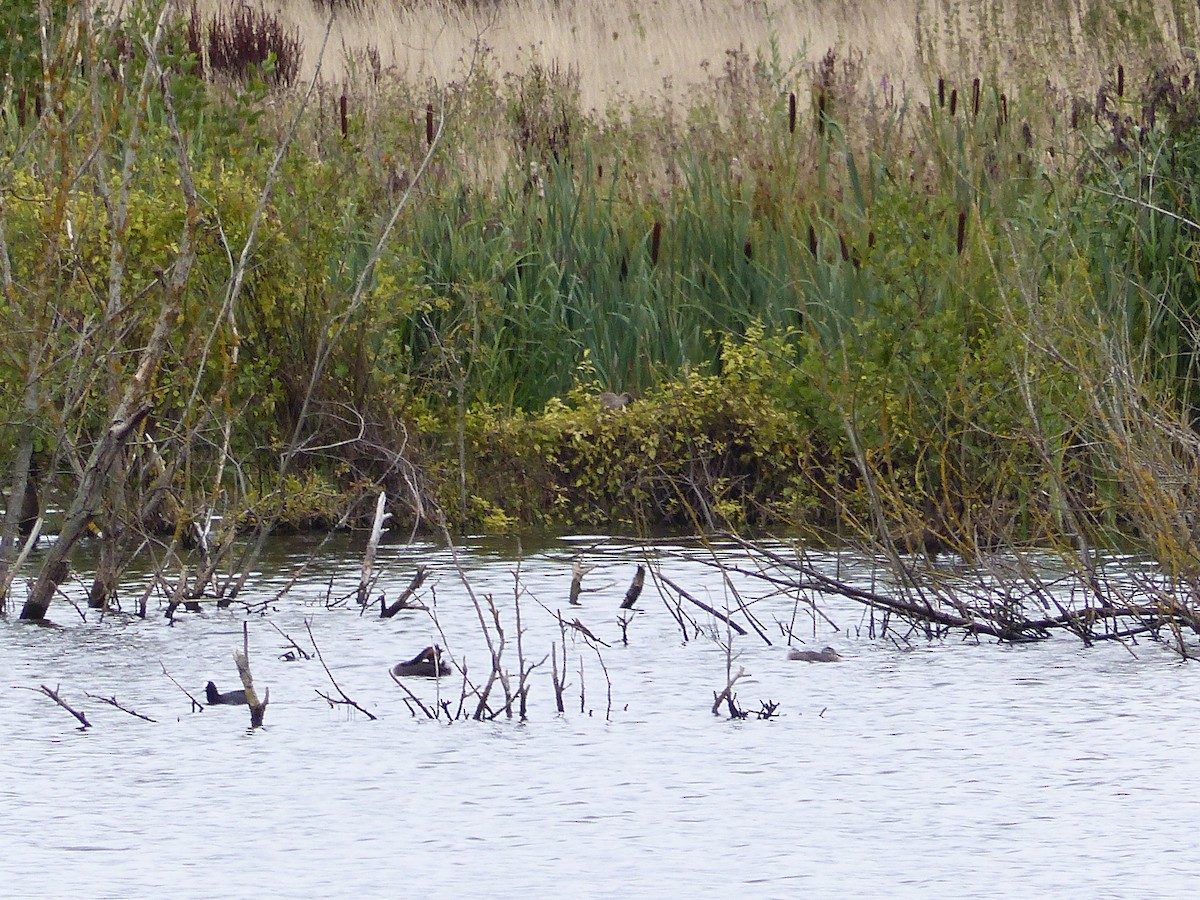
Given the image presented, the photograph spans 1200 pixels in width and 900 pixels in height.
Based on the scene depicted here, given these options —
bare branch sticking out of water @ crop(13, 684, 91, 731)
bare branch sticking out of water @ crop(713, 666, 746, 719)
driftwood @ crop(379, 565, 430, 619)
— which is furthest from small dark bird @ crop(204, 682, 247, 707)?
bare branch sticking out of water @ crop(713, 666, 746, 719)

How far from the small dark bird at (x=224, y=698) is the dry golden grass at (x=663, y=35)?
8131mm

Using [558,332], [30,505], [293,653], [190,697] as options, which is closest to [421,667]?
[293,653]

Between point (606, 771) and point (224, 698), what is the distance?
106 cm

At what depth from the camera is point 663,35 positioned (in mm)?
20203

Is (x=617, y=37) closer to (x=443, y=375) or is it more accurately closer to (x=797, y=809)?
(x=443, y=375)

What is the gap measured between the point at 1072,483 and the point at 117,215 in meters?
3.30

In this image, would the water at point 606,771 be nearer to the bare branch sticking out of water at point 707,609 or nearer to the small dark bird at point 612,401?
the bare branch sticking out of water at point 707,609

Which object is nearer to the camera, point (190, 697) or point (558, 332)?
point (190, 697)

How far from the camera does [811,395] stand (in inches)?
291

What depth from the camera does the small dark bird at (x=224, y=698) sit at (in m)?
4.91

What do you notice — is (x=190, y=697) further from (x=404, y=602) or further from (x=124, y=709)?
(x=404, y=602)

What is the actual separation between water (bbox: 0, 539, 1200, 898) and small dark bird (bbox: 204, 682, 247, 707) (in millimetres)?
67

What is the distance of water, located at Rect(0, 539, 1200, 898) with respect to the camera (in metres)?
3.64

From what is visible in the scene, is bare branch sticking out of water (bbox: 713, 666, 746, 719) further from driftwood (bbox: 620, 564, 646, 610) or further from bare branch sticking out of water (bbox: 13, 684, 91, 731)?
bare branch sticking out of water (bbox: 13, 684, 91, 731)
